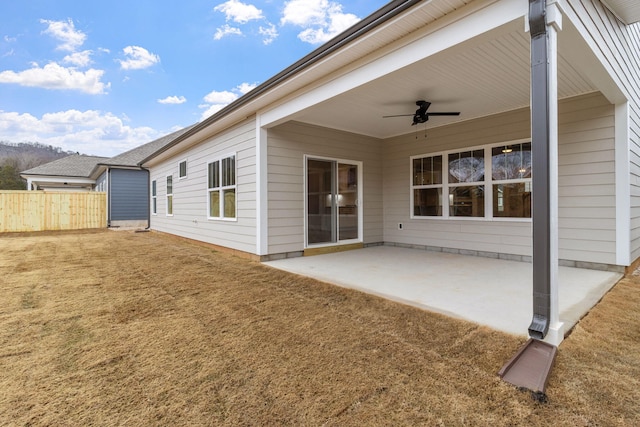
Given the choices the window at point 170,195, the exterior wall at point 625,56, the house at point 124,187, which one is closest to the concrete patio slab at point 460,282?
the exterior wall at point 625,56

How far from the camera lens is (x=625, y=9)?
3.43 meters

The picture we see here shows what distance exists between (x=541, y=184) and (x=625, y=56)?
3738 millimetres

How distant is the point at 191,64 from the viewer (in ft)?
62.5

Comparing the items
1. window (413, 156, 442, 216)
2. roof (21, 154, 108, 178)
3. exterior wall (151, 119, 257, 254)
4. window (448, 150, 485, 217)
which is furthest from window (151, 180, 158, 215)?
window (448, 150, 485, 217)

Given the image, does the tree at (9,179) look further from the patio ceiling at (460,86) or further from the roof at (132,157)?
the patio ceiling at (460,86)

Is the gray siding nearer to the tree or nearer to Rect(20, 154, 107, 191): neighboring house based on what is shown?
Rect(20, 154, 107, 191): neighboring house

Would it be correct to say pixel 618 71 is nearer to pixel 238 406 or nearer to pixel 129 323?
pixel 238 406

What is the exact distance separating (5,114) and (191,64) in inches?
1109

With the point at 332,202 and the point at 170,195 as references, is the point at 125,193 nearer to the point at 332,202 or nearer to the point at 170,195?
the point at 170,195

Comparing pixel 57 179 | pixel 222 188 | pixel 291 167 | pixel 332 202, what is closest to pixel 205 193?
pixel 222 188

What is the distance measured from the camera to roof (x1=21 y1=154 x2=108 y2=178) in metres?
17.8

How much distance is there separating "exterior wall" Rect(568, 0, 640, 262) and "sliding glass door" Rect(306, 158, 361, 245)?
4239 mm

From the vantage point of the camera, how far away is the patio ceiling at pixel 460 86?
3.08 metres

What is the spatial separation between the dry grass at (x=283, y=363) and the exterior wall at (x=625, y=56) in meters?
1.95
